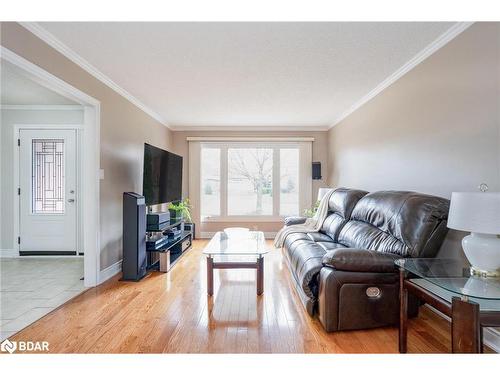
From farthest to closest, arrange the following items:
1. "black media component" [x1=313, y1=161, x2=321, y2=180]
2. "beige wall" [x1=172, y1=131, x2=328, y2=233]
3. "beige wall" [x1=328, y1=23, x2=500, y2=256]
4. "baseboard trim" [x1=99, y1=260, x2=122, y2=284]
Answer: "beige wall" [x1=172, y1=131, x2=328, y2=233]
"black media component" [x1=313, y1=161, x2=321, y2=180]
"baseboard trim" [x1=99, y1=260, x2=122, y2=284]
"beige wall" [x1=328, y1=23, x2=500, y2=256]

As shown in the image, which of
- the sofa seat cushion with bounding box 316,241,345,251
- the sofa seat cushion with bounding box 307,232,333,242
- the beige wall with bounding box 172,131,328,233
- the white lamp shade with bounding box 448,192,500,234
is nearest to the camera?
the white lamp shade with bounding box 448,192,500,234

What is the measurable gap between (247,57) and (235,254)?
199 cm

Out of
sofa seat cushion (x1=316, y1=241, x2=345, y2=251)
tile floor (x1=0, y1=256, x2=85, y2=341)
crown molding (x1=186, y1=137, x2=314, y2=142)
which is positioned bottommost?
tile floor (x1=0, y1=256, x2=85, y2=341)

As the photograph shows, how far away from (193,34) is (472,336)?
2.68 metres

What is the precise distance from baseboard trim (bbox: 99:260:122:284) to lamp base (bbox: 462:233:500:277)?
11.4 feet

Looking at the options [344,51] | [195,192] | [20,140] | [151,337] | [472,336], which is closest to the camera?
[472,336]

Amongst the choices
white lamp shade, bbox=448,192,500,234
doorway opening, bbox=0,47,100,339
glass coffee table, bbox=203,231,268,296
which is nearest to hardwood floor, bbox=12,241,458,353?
glass coffee table, bbox=203,231,268,296

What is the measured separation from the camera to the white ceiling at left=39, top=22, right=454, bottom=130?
2.09 m

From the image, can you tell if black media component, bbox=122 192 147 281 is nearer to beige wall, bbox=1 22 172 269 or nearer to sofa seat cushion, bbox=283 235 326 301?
beige wall, bbox=1 22 172 269

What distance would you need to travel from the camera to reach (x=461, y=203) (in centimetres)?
152

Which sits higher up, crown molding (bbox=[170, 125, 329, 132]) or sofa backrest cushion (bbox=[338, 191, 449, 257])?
crown molding (bbox=[170, 125, 329, 132])

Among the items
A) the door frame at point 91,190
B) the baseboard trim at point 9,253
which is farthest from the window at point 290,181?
the baseboard trim at point 9,253

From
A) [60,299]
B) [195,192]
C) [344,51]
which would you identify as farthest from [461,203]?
[195,192]
